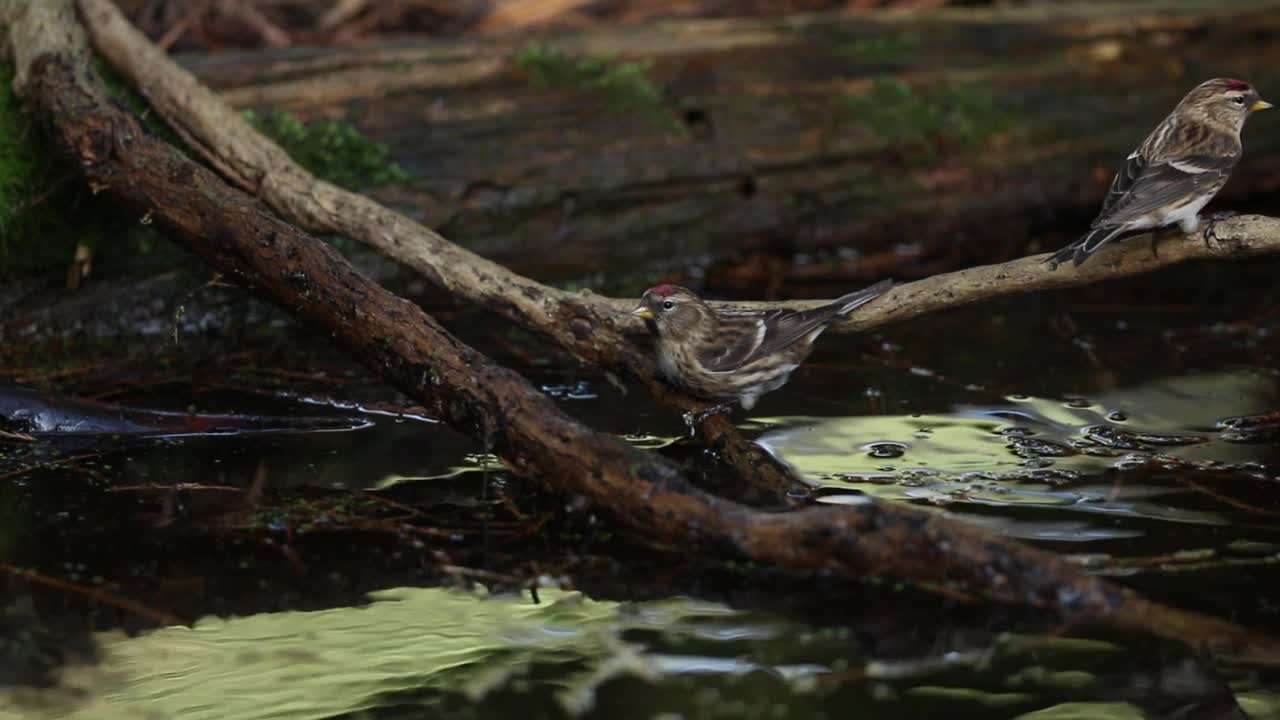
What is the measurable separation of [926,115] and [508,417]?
4.21 m

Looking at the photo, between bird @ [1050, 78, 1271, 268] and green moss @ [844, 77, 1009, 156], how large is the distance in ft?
8.33

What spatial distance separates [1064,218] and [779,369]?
3.72m

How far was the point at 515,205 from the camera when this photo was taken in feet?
21.4

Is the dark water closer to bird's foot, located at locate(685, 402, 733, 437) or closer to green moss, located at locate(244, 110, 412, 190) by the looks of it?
bird's foot, located at locate(685, 402, 733, 437)

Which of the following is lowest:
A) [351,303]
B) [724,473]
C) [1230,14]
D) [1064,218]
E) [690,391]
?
[724,473]

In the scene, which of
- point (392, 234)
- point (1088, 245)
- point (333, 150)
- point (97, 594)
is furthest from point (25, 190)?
point (1088, 245)

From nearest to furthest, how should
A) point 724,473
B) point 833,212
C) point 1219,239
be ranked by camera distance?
point 1219,239 → point 724,473 → point 833,212

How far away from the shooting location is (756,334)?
447cm

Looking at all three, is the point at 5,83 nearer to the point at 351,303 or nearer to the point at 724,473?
the point at 351,303

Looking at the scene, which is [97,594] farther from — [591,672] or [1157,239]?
[1157,239]

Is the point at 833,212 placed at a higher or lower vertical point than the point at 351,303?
higher

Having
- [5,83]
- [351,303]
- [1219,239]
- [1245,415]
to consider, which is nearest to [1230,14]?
[1245,415]

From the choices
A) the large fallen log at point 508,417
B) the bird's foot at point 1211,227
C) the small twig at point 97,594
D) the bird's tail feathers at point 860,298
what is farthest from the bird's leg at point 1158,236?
the small twig at point 97,594

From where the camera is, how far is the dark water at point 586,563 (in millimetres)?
2988
